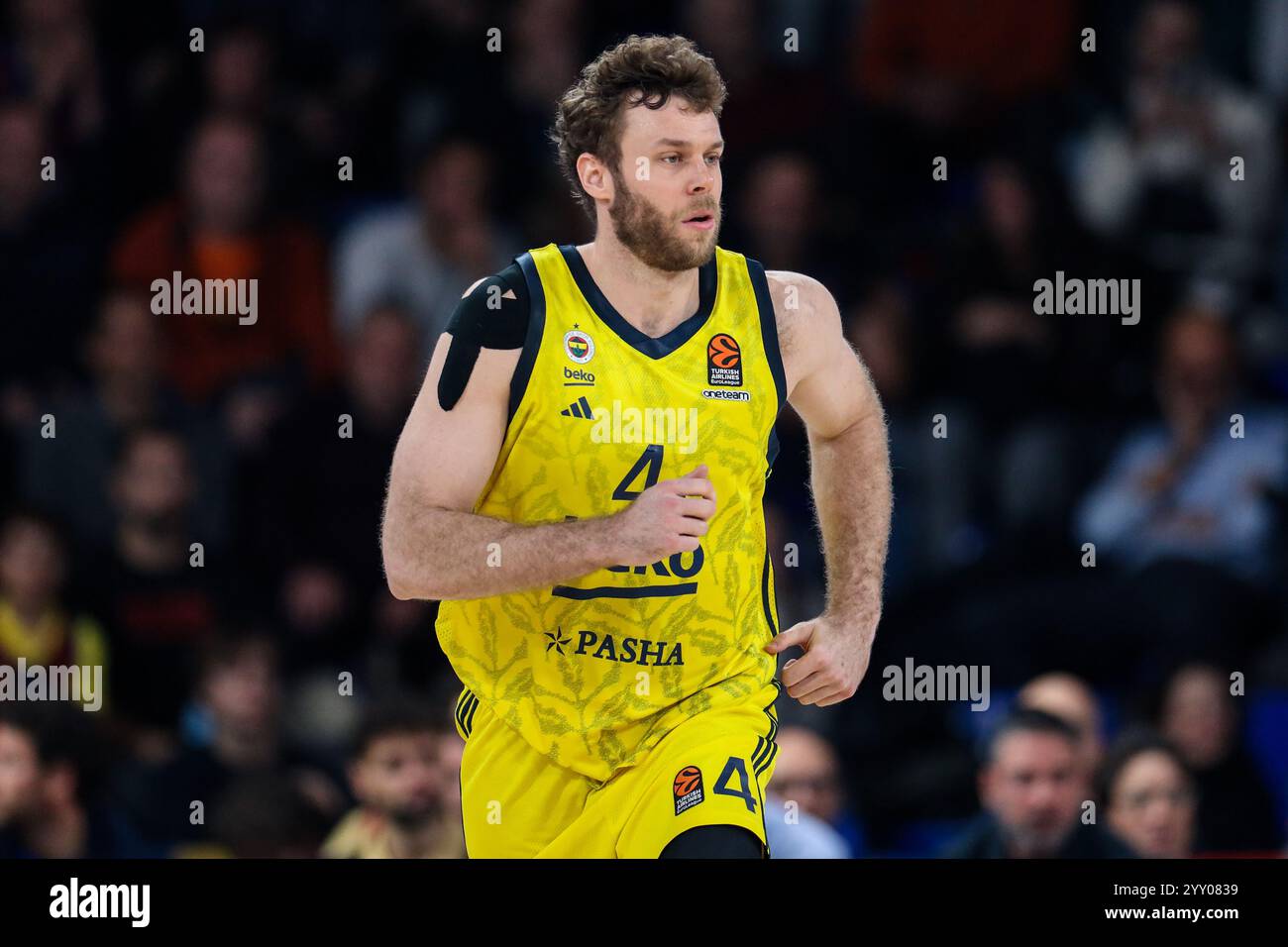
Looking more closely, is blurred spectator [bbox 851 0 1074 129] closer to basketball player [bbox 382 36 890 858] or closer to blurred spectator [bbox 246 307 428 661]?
blurred spectator [bbox 246 307 428 661]

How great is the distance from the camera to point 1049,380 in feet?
28.1

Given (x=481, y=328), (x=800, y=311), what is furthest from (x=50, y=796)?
(x=800, y=311)

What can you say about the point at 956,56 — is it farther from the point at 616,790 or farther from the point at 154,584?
the point at 616,790

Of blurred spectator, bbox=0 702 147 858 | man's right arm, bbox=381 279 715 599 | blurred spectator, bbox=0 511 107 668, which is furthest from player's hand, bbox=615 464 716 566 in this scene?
blurred spectator, bbox=0 511 107 668

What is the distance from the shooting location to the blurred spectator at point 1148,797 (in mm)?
6562

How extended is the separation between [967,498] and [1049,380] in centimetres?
65

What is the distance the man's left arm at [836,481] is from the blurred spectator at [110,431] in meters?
3.68

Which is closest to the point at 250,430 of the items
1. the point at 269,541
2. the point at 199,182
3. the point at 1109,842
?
the point at 269,541

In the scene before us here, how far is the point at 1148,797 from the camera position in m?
6.59

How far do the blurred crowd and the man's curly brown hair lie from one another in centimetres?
230

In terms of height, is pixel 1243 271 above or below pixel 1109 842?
above

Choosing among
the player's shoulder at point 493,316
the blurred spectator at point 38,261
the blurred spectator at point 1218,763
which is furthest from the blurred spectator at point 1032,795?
→ the blurred spectator at point 38,261

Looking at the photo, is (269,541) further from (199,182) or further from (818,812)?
(818,812)

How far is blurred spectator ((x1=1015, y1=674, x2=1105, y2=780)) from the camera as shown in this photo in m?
6.59
